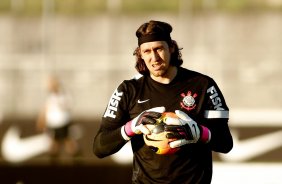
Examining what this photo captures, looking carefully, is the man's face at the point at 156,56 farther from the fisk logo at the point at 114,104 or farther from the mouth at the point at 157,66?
the fisk logo at the point at 114,104

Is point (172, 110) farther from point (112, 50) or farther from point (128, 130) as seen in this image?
point (112, 50)

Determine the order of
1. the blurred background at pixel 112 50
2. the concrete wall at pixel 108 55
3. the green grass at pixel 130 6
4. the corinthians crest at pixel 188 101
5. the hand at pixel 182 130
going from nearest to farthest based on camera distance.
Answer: the hand at pixel 182 130 < the corinthians crest at pixel 188 101 < the blurred background at pixel 112 50 < the concrete wall at pixel 108 55 < the green grass at pixel 130 6

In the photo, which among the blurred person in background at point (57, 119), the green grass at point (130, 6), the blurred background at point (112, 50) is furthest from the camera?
the green grass at point (130, 6)

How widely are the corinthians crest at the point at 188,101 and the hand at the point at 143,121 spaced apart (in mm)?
221

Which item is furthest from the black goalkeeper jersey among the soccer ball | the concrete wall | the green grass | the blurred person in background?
the green grass

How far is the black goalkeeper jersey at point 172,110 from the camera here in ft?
14.8

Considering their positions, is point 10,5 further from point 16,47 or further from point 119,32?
point 119,32

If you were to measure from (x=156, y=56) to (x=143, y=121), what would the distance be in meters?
0.44

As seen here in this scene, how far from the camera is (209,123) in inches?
183

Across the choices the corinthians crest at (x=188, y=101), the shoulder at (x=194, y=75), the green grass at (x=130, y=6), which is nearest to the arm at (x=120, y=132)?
the corinthians crest at (x=188, y=101)

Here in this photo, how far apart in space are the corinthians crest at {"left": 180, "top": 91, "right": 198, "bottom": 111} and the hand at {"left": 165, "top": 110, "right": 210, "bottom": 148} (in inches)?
6.2

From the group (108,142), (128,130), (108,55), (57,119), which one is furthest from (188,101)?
(108,55)

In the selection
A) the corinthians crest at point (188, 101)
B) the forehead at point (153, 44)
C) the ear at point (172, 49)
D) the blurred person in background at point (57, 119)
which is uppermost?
the forehead at point (153, 44)

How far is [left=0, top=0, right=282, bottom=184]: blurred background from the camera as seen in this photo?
22312mm
